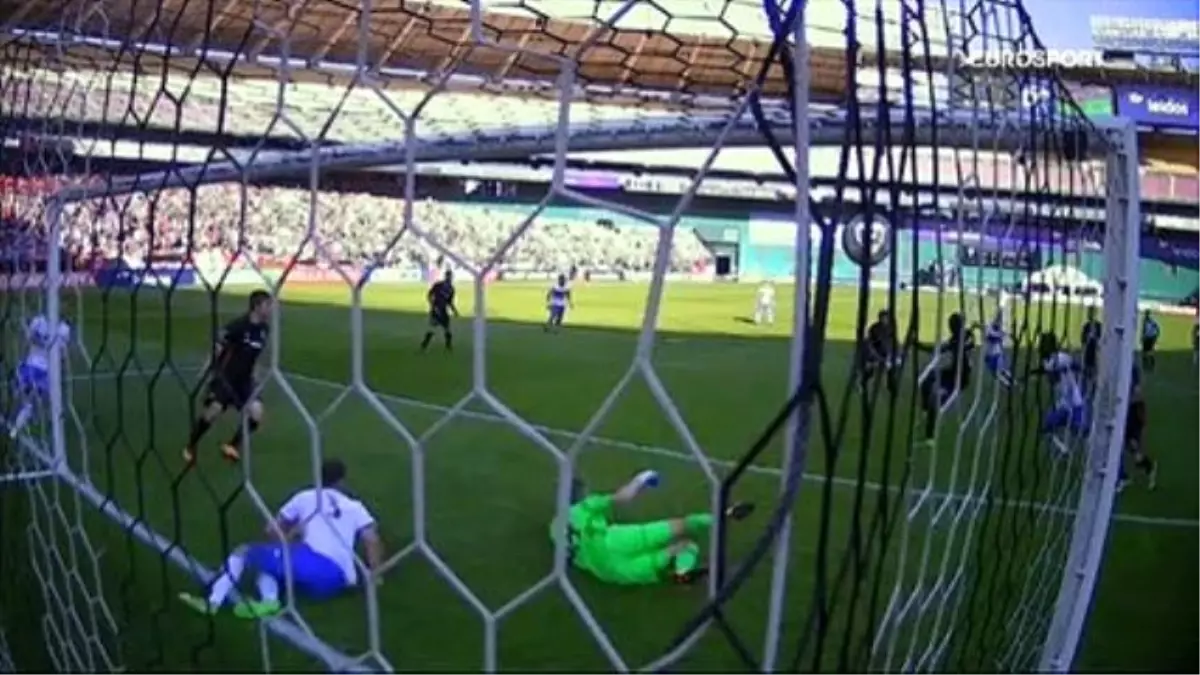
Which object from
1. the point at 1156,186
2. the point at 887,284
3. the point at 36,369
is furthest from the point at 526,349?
the point at 1156,186

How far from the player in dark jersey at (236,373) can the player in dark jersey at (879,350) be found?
3.80 ft

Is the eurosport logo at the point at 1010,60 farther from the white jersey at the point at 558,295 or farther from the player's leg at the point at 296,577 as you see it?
the white jersey at the point at 558,295

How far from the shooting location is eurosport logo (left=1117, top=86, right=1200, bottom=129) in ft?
88.0

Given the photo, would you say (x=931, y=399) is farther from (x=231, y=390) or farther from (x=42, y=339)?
(x=42, y=339)

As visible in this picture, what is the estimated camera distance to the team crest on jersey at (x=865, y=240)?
1.31m

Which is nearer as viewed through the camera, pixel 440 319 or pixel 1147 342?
pixel 440 319

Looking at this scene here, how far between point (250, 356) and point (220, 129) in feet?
5.70

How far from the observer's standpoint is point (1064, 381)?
3.85m

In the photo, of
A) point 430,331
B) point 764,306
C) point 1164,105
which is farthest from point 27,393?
point 1164,105

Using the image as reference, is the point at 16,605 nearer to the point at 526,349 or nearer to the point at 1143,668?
the point at 1143,668

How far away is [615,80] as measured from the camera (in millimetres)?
4352

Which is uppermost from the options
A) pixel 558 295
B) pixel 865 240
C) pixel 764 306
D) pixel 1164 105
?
pixel 1164 105

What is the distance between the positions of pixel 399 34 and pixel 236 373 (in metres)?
1.26

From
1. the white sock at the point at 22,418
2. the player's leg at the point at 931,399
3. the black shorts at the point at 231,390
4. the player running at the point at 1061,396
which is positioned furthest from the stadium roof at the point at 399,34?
the white sock at the point at 22,418
